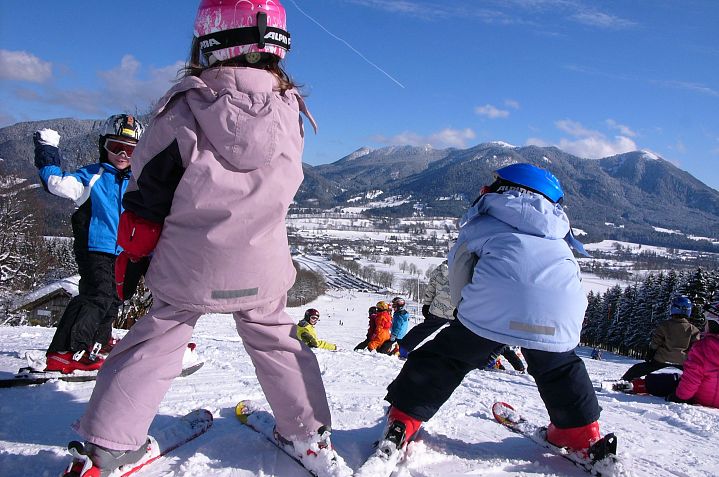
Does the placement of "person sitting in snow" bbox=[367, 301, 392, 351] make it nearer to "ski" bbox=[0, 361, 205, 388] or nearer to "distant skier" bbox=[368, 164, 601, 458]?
"ski" bbox=[0, 361, 205, 388]

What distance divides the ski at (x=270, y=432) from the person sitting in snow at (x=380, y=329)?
6.55 metres

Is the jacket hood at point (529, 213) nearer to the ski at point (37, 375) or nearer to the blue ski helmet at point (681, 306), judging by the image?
the ski at point (37, 375)

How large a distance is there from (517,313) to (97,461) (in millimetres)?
1620

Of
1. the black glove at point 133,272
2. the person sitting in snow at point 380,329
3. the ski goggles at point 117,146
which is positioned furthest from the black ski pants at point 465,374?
the person sitting in snow at point 380,329

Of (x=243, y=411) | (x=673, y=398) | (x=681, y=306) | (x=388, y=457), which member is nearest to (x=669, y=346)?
(x=681, y=306)

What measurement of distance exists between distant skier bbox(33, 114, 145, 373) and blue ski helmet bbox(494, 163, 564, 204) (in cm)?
233

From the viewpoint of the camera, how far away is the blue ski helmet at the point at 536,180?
2152 mm

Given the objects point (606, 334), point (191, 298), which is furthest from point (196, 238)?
point (606, 334)

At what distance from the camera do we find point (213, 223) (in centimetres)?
167

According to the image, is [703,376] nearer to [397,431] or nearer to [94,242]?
[397,431]

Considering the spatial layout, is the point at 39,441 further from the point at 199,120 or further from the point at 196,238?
the point at 199,120

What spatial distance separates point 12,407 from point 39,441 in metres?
0.55

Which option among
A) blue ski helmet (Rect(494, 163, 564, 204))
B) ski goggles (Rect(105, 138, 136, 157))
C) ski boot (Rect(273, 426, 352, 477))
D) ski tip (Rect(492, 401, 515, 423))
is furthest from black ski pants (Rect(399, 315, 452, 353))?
ski boot (Rect(273, 426, 352, 477))

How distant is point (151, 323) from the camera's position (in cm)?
174
